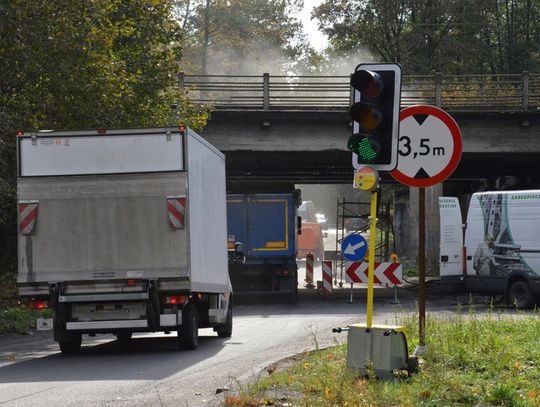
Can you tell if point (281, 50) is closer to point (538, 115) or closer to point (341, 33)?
point (341, 33)

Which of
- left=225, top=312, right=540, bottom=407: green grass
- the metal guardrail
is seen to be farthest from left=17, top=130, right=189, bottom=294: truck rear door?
the metal guardrail

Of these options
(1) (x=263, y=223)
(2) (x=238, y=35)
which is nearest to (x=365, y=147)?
(1) (x=263, y=223)

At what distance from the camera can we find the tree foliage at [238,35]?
70562mm

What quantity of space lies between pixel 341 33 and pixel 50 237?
41.9 meters

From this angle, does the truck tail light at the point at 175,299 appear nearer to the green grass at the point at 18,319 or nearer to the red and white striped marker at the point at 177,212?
the red and white striped marker at the point at 177,212

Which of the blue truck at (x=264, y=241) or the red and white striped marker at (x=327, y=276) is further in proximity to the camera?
the red and white striped marker at (x=327, y=276)

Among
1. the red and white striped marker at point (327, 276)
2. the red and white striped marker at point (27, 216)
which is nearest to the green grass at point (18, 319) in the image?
the red and white striped marker at point (27, 216)

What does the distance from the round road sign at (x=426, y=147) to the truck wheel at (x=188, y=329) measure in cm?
600

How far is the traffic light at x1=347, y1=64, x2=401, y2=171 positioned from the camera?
9.88 metres

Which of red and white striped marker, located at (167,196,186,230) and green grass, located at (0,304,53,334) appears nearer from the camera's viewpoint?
red and white striped marker, located at (167,196,186,230)

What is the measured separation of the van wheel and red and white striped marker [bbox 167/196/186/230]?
11.3m

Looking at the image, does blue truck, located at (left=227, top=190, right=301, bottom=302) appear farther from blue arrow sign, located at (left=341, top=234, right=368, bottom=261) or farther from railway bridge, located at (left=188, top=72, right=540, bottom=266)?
railway bridge, located at (left=188, top=72, right=540, bottom=266)

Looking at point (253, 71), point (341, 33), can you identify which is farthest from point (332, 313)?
point (253, 71)

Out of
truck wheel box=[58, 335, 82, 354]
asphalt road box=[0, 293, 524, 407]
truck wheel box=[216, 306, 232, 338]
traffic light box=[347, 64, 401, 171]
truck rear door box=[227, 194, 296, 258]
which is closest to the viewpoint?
traffic light box=[347, 64, 401, 171]
